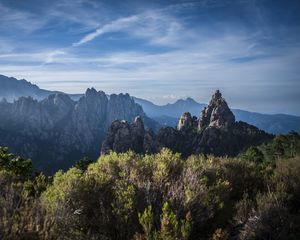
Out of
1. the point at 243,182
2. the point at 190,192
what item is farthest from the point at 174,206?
the point at 243,182

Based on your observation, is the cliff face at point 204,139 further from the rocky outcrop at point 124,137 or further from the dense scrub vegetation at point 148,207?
the dense scrub vegetation at point 148,207

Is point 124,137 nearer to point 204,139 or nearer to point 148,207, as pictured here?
point 204,139

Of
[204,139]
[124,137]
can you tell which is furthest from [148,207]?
[124,137]

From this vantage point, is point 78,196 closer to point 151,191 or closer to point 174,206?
point 151,191

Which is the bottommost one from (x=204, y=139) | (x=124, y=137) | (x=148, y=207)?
(x=124, y=137)

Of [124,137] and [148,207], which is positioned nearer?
[148,207]

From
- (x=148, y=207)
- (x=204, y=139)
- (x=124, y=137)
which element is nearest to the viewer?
(x=148, y=207)

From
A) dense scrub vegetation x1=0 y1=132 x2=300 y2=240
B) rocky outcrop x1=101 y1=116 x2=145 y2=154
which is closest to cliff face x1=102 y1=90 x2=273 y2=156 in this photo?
rocky outcrop x1=101 y1=116 x2=145 y2=154

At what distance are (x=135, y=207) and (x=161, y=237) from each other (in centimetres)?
510

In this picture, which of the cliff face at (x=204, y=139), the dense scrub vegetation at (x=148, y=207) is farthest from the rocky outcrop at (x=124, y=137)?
the dense scrub vegetation at (x=148, y=207)

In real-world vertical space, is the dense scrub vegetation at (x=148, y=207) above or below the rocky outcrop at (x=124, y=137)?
above

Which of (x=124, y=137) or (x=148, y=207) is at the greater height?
(x=148, y=207)

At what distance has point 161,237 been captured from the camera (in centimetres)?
1388

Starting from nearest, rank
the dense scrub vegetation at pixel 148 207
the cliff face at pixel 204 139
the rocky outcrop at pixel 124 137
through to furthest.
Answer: the dense scrub vegetation at pixel 148 207 < the cliff face at pixel 204 139 < the rocky outcrop at pixel 124 137
